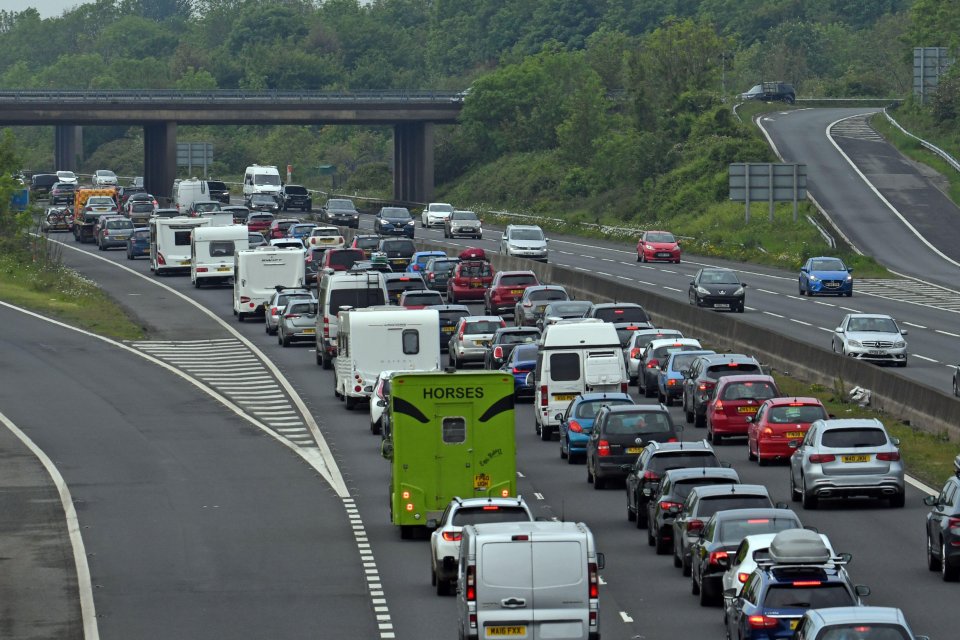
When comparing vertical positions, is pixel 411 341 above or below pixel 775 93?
below

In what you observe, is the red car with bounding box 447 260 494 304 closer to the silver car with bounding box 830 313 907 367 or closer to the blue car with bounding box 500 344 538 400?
the silver car with bounding box 830 313 907 367

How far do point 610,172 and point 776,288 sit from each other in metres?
56.6

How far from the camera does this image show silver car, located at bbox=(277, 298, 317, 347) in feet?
206

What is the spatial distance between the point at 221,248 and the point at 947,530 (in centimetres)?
5640

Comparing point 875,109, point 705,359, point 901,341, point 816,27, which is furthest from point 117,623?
point 816,27

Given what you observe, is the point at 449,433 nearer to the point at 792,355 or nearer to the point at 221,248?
the point at 792,355

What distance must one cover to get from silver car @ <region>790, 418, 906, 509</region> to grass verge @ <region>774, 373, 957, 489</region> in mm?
3535

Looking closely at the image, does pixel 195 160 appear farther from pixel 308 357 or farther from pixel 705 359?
pixel 705 359

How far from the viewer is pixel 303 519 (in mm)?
34594

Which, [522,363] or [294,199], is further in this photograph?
[294,199]

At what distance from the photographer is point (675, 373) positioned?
48312 mm

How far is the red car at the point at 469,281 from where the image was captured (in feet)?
241

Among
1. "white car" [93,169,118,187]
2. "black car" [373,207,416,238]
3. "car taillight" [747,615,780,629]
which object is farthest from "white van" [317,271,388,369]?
"white car" [93,169,118,187]

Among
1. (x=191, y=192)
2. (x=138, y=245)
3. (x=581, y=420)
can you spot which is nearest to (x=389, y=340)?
(x=581, y=420)
